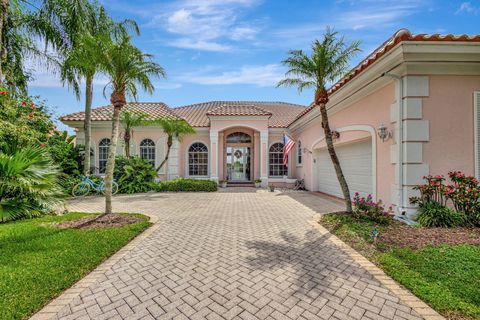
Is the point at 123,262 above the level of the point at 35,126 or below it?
below

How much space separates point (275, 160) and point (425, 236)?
12414 millimetres

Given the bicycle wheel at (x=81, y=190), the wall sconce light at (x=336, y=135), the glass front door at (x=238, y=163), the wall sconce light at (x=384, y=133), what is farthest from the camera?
the glass front door at (x=238, y=163)

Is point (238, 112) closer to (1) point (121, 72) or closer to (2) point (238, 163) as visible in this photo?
(2) point (238, 163)

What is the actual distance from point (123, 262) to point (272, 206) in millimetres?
5983

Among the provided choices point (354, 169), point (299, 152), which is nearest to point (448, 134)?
point (354, 169)

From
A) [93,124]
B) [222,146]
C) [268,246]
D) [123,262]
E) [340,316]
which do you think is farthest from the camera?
[222,146]

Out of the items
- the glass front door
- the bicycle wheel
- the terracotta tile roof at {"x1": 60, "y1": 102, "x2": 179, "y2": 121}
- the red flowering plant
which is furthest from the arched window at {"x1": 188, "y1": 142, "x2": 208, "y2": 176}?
the red flowering plant

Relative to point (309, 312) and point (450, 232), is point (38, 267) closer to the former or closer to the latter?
point (309, 312)

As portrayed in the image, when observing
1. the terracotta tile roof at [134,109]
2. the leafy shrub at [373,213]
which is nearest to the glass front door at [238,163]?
the terracotta tile roof at [134,109]

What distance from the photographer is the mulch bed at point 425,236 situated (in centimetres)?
441

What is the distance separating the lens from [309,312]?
2574 millimetres

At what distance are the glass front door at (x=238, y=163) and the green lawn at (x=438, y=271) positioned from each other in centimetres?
1274

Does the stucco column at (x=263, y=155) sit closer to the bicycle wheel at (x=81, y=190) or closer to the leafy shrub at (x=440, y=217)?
the bicycle wheel at (x=81, y=190)

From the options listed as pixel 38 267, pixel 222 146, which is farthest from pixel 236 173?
pixel 38 267
